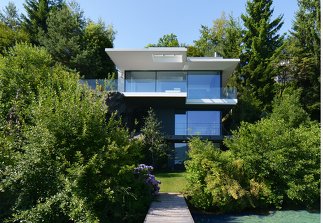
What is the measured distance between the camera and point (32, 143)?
9039 millimetres

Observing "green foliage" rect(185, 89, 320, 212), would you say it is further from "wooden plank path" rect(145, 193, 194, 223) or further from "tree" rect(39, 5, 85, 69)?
"tree" rect(39, 5, 85, 69)

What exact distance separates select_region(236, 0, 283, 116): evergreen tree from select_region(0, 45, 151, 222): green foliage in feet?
59.9

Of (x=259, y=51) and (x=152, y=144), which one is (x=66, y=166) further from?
(x=259, y=51)

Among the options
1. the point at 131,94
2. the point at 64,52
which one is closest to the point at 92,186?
the point at 131,94

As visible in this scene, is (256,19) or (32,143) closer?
(32,143)

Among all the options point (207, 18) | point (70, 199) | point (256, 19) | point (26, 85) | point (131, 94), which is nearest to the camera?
point (70, 199)

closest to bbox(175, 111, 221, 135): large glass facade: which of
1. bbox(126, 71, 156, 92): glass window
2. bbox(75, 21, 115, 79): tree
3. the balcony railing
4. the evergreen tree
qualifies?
the balcony railing

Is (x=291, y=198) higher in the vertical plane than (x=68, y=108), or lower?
lower

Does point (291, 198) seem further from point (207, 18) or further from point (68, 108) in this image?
point (207, 18)

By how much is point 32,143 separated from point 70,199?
1.86 meters

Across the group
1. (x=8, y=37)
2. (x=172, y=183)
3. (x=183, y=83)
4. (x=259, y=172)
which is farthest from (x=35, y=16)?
(x=259, y=172)

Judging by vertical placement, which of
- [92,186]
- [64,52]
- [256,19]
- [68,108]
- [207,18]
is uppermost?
[207,18]

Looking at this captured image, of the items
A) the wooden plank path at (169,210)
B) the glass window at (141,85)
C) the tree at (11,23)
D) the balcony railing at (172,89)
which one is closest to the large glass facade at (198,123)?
the balcony railing at (172,89)

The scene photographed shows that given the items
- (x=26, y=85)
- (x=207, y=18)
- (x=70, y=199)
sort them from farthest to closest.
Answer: (x=207, y=18), (x=26, y=85), (x=70, y=199)
